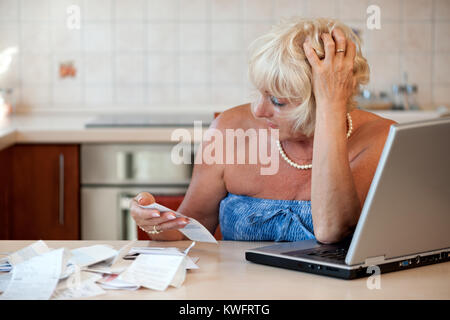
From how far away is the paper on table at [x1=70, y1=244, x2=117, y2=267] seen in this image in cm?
121

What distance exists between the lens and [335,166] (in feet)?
4.50

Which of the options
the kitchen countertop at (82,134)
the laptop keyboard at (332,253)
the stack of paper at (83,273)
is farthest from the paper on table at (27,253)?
the kitchen countertop at (82,134)

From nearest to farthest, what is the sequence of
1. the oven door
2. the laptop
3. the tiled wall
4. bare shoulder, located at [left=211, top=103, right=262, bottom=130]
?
the laptop → bare shoulder, located at [left=211, top=103, right=262, bottom=130] → the oven door → the tiled wall

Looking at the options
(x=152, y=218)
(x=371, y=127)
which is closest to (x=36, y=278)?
(x=152, y=218)

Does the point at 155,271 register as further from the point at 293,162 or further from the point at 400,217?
the point at 293,162

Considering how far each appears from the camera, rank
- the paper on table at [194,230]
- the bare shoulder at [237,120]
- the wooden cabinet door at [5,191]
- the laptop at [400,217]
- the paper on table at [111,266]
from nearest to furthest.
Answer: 1. the laptop at [400,217]
2. the paper on table at [111,266]
3. the paper on table at [194,230]
4. the bare shoulder at [237,120]
5. the wooden cabinet door at [5,191]

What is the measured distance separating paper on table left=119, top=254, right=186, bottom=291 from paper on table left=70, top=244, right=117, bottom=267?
2.9 inches

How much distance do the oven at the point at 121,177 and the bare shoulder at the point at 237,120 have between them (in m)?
1.01

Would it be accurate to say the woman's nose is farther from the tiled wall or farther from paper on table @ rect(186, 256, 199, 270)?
the tiled wall

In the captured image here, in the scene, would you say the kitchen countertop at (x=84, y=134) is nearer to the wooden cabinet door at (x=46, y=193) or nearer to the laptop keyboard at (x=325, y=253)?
the wooden cabinet door at (x=46, y=193)

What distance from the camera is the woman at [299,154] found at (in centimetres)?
138

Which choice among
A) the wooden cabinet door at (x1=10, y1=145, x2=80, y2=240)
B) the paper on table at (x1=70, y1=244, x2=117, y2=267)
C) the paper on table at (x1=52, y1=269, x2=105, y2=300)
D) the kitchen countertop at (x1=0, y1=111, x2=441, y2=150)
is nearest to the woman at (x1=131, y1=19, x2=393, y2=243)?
the paper on table at (x1=70, y1=244, x2=117, y2=267)

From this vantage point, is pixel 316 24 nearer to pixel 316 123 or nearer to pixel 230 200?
pixel 316 123
